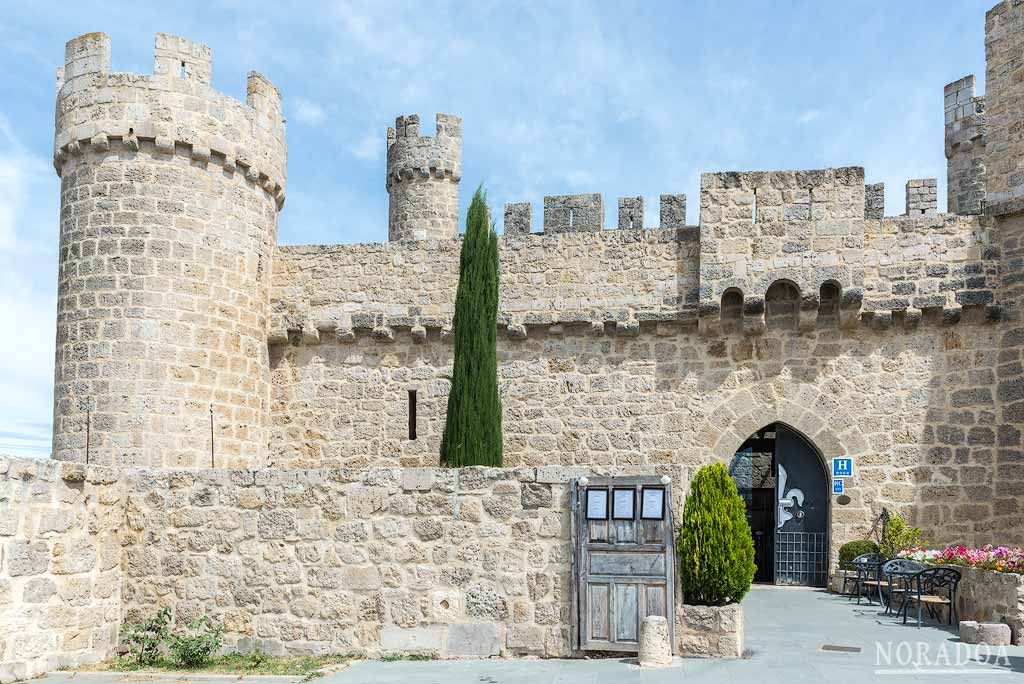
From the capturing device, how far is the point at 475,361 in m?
13.5

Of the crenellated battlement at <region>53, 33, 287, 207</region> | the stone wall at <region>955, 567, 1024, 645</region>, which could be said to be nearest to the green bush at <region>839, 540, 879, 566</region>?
the stone wall at <region>955, 567, 1024, 645</region>

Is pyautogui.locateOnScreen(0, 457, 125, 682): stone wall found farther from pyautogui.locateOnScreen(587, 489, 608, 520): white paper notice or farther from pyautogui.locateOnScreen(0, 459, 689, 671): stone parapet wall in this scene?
pyautogui.locateOnScreen(587, 489, 608, 520): white paper notice

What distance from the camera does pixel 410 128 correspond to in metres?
25.2

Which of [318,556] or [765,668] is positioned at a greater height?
[318,556]

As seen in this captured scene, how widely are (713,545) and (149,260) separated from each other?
27.2 feet

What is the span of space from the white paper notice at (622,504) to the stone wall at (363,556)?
23cm

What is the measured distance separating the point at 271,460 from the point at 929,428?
30.4ft

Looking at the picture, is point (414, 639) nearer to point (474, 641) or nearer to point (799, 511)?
point (474, 641)

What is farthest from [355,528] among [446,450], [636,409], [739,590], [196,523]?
[636,409]

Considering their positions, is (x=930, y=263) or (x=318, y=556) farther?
(x=930, y=263)

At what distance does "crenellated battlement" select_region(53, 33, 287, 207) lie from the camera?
512 inches

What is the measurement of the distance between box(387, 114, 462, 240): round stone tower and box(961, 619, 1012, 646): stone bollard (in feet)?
57.3

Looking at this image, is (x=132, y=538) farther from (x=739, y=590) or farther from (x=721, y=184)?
(x=721, y=184)

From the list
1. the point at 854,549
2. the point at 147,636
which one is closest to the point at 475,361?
the point at 854,549
